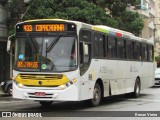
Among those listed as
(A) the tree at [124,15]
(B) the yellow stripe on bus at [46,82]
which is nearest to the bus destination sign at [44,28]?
(B) the yellow stripe on bus at [46,82]


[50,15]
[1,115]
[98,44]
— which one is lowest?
[1,115]

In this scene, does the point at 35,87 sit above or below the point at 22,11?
below

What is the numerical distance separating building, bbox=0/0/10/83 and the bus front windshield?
16.7 metres

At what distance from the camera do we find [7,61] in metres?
33.9

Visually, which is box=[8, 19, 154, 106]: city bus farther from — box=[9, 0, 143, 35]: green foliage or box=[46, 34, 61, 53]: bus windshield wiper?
box=[9, 0, 143, 35]: green foliage

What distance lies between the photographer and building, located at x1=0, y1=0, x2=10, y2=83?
102ft

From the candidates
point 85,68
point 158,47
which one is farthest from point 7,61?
point 158,47

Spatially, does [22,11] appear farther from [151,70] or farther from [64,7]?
[151,70]

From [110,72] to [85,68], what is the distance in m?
3.09

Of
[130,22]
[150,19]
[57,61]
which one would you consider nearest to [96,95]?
[57,61]

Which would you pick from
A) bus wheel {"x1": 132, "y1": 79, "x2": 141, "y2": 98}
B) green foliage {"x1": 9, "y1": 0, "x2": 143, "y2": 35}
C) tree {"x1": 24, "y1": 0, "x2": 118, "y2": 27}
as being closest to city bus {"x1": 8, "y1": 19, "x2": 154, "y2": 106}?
bus wheel {"x1": 132, "y1": 79, "x2": 141, "y2": 98}

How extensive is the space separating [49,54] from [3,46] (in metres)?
19.2

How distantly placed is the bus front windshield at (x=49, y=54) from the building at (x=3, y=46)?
1666 centimetres

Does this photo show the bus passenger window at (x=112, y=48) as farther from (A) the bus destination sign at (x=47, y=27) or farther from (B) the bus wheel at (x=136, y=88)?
(B) the bus wheel at (x=136, y=88)
